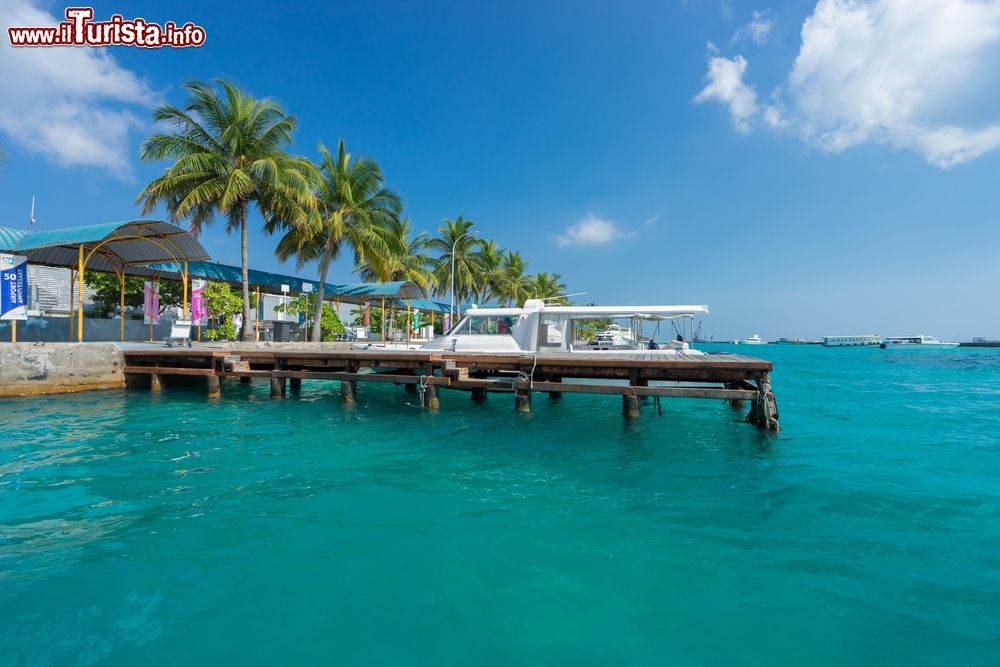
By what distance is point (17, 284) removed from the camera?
12.6 m

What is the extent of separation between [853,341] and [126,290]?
15558cm

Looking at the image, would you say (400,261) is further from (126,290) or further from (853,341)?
(853,341)

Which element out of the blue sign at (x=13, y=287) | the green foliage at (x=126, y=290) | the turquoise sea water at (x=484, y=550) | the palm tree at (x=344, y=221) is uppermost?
the palm tree at (x=344, y=221)

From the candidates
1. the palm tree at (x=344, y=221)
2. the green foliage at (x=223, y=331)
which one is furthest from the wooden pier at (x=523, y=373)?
the palm tree at (x=344, y=221)

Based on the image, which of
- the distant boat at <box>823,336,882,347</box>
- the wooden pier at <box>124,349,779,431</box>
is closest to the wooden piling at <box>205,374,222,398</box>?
the wooden pier at <box>124,349,779,431</box>

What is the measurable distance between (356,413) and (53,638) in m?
8.44

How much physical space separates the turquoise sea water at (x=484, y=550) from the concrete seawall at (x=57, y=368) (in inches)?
180

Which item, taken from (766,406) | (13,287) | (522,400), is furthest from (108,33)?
(766,406)

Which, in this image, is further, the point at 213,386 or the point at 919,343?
the point at 919,343

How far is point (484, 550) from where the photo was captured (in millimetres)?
4449

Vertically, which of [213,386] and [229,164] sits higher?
[229,164]

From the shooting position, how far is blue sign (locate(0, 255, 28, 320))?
1232 cm

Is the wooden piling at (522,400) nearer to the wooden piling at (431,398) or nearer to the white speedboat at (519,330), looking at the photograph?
the white speedboat at (519,330)

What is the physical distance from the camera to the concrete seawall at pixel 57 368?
12.0m
